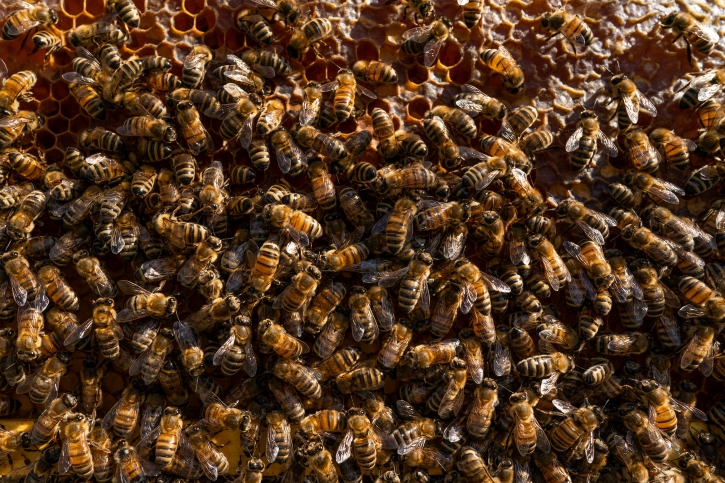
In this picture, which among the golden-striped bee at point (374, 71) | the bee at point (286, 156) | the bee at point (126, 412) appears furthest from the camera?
the golden-striped bee at point (374, 71)

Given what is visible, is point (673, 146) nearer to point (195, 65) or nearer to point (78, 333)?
point (195, 65)

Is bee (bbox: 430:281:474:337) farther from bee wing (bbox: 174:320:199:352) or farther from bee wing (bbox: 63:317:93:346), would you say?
bee wing (bbox: 63:317:93:346)

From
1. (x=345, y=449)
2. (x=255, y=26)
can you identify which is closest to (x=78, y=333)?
(x=345, y=449)

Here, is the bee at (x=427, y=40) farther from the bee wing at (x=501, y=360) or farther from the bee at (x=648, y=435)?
the bee at (x=648, y=435)

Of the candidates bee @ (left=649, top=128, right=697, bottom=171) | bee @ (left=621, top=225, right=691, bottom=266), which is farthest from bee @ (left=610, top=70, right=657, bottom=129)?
bee @ (left=621, top=225, right=691, bottom=266)

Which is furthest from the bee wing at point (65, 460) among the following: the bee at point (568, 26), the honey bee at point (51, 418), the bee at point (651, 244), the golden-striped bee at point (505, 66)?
the bee at point (568, 26)

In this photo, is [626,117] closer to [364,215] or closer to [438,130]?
[438,130]

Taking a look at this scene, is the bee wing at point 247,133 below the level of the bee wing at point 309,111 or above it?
below

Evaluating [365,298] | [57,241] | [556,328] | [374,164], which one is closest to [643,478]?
[556,328]
